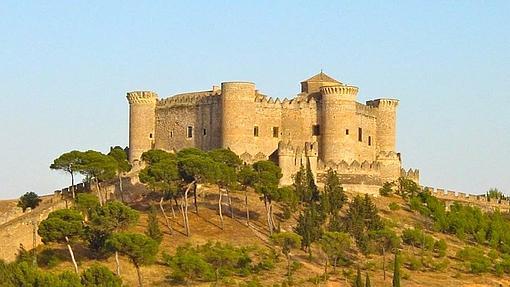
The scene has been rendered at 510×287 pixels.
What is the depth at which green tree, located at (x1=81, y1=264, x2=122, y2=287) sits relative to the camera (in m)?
50.2

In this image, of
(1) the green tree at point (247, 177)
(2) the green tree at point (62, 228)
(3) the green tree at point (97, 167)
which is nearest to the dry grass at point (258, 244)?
(1) the green tree at point (247, 177)

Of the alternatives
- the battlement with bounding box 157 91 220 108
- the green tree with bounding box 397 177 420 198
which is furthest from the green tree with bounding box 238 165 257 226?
the green tree with bounding box 397 177 420 198

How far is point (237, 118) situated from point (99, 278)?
24827mm

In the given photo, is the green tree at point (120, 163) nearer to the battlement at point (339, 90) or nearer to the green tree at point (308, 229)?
the green tree at point (308, 229)

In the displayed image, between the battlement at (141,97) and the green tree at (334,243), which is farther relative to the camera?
the battlement at (141,97)

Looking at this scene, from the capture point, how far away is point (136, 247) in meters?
54.6

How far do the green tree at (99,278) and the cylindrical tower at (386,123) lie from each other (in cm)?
3318

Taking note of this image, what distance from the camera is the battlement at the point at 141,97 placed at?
7856 centimetres

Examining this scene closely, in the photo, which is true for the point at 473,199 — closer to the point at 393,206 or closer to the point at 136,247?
the point at 393,206

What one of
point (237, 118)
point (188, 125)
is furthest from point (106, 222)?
point (188, 125)

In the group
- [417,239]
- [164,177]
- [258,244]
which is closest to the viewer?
[258,244]

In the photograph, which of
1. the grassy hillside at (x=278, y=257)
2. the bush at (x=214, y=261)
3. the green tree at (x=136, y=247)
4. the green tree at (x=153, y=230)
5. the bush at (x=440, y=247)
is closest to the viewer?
the green tree at (x=136, y=247)

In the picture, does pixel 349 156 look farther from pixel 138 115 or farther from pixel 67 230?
pixel 67 230

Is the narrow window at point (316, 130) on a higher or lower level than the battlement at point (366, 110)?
lower
